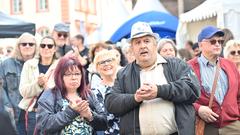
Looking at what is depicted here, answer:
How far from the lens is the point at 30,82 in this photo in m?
7.04

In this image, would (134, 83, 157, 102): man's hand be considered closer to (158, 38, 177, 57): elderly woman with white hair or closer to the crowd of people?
the crowd of people

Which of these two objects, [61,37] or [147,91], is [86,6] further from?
[147,91]

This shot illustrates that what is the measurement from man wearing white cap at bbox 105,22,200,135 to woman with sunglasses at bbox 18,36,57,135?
73.2 inches

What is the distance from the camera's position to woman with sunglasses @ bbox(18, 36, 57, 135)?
678 centimetres

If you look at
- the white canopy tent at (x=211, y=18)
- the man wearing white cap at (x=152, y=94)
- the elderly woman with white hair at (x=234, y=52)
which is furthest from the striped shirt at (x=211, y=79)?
the white canopy tent at (x=211, y=18)

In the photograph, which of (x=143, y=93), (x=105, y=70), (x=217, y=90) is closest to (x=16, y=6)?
(x=105, y=70)

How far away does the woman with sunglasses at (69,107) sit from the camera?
520 cm

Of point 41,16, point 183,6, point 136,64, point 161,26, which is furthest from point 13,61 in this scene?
point 41,16

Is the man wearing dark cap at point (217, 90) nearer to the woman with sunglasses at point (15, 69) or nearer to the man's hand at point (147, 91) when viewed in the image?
the man's hand at point (147, 91)

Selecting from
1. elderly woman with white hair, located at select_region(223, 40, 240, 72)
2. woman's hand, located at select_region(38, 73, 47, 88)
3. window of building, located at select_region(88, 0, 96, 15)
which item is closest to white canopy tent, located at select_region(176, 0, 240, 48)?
elderly woman with white hair, located at select_region(223, 40, 240, 72)

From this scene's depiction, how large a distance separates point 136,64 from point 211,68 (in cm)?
96

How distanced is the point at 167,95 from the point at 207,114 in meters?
0.84

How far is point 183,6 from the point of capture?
1889 centimetres

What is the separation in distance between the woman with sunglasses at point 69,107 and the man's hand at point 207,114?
0.95 m
